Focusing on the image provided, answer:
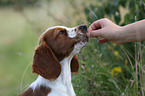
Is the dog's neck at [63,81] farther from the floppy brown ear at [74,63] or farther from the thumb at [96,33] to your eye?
the thumb at [96,33]

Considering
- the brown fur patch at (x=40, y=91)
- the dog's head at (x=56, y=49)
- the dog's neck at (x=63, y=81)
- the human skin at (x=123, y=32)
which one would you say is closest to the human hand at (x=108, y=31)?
the human skin at (x=123, y=32)

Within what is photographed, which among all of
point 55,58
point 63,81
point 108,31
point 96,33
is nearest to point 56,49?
point 55,58

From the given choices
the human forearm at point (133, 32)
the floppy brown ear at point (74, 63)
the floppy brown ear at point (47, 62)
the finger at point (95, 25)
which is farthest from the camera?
the floppy brown ear at point (74, 63)

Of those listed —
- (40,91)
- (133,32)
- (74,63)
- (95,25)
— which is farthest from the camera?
(74,63)

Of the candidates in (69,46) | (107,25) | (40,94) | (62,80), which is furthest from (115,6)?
(40,94)

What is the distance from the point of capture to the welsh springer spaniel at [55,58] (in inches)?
91.4

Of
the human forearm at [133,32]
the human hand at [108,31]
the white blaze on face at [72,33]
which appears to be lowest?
the human forearm at [133,32]

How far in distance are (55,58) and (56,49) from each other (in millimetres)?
118

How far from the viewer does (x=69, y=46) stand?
7.74 ft

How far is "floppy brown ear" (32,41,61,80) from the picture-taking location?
2.31 meters

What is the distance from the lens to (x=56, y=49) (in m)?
2.41

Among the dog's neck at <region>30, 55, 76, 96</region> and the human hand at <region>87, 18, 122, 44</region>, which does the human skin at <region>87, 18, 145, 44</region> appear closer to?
the human hand at <region>87, 18, 122, 44</region>

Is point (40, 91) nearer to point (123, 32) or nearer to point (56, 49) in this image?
point (56, 49)

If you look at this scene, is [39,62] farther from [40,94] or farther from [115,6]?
[115,6]
